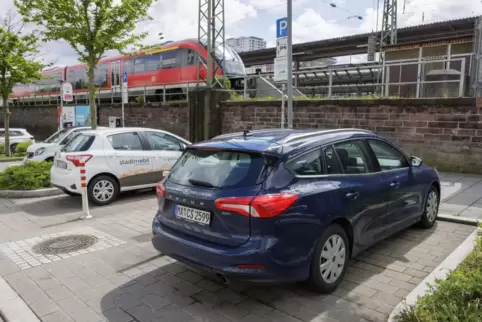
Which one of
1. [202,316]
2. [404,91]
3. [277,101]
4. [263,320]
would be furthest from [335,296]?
Answer: [404,91]

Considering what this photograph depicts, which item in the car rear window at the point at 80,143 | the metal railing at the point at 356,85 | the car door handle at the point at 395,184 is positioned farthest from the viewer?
the metal railing at the point at 356,85

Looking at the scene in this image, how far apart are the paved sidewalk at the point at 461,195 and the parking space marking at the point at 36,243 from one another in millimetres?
5615

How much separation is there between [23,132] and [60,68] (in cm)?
1237

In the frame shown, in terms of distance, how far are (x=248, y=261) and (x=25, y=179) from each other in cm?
769

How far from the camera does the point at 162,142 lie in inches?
362

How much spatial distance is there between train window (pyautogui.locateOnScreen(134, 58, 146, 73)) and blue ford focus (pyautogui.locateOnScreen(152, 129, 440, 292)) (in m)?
19.7

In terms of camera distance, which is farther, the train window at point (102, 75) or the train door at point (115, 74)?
the train window at point (102, 75)

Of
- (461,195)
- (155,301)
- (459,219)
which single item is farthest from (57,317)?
(461,195)

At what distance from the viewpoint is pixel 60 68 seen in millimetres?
31125

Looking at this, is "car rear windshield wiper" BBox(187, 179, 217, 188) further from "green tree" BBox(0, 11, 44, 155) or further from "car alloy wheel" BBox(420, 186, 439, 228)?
"green tree" BBox(0, 11, 44, 155)

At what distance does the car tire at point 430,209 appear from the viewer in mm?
5797

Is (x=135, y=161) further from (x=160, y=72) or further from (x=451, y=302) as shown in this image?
(x=160, y=72)

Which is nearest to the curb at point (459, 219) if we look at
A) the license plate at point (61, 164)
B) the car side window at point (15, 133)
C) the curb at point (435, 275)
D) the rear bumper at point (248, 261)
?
the curb at point (435, 275)

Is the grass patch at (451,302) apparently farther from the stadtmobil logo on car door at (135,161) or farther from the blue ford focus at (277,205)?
the stadtmobil logo on car door at (135,161)
